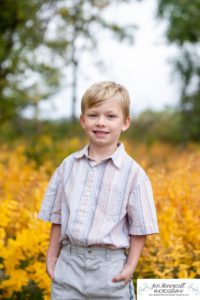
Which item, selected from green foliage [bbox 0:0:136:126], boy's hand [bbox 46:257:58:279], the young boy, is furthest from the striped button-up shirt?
green foliage [bbox 0:0:136:126]

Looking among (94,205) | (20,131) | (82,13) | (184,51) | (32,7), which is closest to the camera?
(94,205)

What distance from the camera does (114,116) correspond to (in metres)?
2.46

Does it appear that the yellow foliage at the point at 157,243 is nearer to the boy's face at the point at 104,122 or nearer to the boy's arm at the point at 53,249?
the boy's arm at the point at 53,249

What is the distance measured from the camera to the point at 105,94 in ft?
7.97

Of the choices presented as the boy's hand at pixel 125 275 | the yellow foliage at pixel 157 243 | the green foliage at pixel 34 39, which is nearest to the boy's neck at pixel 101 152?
the boy's hand at pixel 125 275

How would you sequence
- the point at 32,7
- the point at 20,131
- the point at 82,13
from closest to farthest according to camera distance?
the point at 32,7, the point at 82,13, the point at 20,131

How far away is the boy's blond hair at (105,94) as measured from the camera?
243cm

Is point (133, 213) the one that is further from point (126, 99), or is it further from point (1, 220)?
point (1, 220)

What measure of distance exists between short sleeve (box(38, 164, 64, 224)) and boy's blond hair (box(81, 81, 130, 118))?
1.04 ft

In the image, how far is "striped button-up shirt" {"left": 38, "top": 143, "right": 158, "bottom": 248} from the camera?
7.84 feet

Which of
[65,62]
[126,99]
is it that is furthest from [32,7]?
[126,99]

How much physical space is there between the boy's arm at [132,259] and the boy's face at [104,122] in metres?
0.41

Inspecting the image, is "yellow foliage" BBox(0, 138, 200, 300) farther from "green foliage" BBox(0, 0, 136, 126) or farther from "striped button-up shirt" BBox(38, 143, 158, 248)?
"green foliage" BBox(0, 0, 136, 126)

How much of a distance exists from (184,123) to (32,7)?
25.4ft
